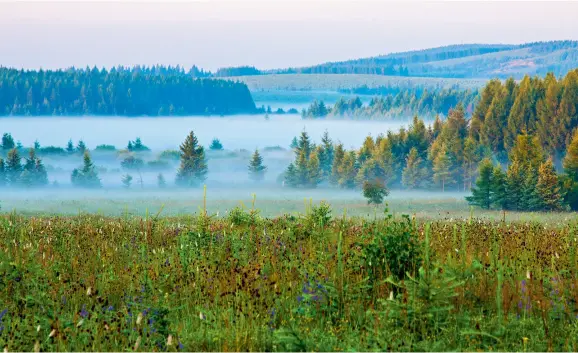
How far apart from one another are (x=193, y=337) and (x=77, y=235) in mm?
6217

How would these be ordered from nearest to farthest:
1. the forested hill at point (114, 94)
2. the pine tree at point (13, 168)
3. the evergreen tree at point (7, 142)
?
the pine tree at point (13, 168) < the evergreen tree at point (7, 142) < the forested hill at point (114, 94)

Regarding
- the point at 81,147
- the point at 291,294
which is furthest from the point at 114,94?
the point at 291,294

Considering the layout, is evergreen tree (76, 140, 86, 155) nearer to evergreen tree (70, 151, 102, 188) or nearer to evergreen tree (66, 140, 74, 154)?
evergreen tree (66, 140, 74, 154)

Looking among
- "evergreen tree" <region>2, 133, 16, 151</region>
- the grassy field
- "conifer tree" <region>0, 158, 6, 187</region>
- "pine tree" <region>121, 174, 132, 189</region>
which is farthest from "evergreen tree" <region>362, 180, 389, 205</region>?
"evergreen tree" <region>2, 133, 16, 151</region>

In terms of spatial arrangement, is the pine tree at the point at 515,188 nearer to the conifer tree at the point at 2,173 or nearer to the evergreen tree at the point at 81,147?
the conifer tree at the point at 2,173

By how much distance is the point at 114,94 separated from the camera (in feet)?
419

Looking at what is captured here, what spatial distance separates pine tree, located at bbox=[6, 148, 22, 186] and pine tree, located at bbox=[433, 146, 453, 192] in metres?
44.3

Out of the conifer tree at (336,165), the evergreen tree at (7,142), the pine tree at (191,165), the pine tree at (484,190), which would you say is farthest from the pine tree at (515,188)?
the evergreen tree at (7,142)

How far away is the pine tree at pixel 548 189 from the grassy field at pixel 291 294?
31.8 metres

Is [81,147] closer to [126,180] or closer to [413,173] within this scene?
[126,180]

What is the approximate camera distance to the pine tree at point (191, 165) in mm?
82938

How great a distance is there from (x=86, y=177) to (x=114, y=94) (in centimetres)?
4504

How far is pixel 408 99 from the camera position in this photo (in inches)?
5320

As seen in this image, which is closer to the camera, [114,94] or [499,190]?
[499,190]
